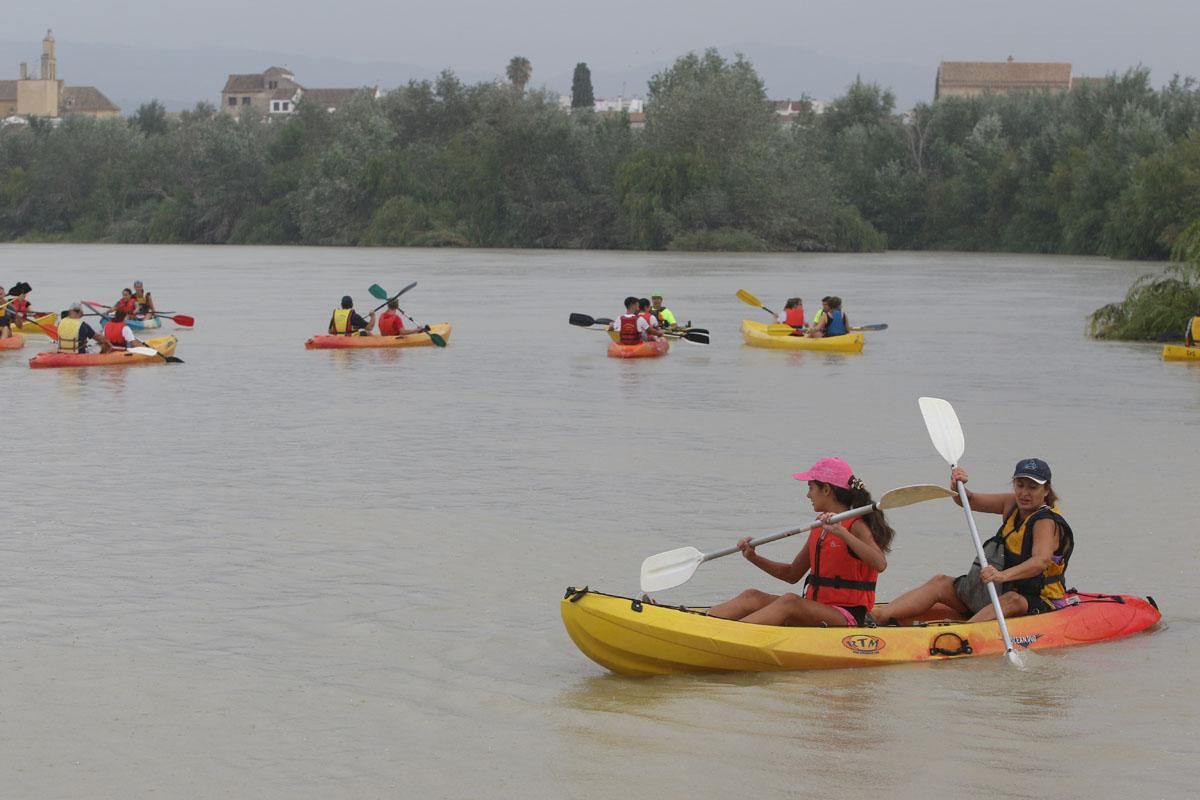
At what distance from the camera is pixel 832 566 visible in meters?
6.81

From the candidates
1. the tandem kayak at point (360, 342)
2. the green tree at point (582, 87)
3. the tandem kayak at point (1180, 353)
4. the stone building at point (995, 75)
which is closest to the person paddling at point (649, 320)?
the tandem kayak at point (360, 342)

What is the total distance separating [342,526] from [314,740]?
13.4ft

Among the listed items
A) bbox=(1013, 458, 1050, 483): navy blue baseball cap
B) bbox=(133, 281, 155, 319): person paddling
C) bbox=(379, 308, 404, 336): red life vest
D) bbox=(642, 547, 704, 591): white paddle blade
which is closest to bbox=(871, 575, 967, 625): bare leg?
bbox=(1013, 458, 1050, 483): navy blue baseball cap

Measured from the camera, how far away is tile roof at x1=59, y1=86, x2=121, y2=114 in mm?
172125

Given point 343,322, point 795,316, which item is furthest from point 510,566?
point 795,316

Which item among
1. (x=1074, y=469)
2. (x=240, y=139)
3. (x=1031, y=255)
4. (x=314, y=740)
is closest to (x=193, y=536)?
(x=314, y=740)

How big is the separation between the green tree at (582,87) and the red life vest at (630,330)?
106 m

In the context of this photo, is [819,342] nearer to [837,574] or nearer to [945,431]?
[945,431]

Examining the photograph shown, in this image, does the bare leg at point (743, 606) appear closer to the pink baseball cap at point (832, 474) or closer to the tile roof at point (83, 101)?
the pink baseball cap at point (832, 474)

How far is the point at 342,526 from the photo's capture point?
33.4ft

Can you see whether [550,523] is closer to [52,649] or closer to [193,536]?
[193,536]

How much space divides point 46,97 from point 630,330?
6327 inches

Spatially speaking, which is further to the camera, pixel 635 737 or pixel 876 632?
pixel 876 632

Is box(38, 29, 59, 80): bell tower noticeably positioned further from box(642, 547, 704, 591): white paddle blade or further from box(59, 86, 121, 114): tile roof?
box(642, 547, 704, 591): white paddle blade
